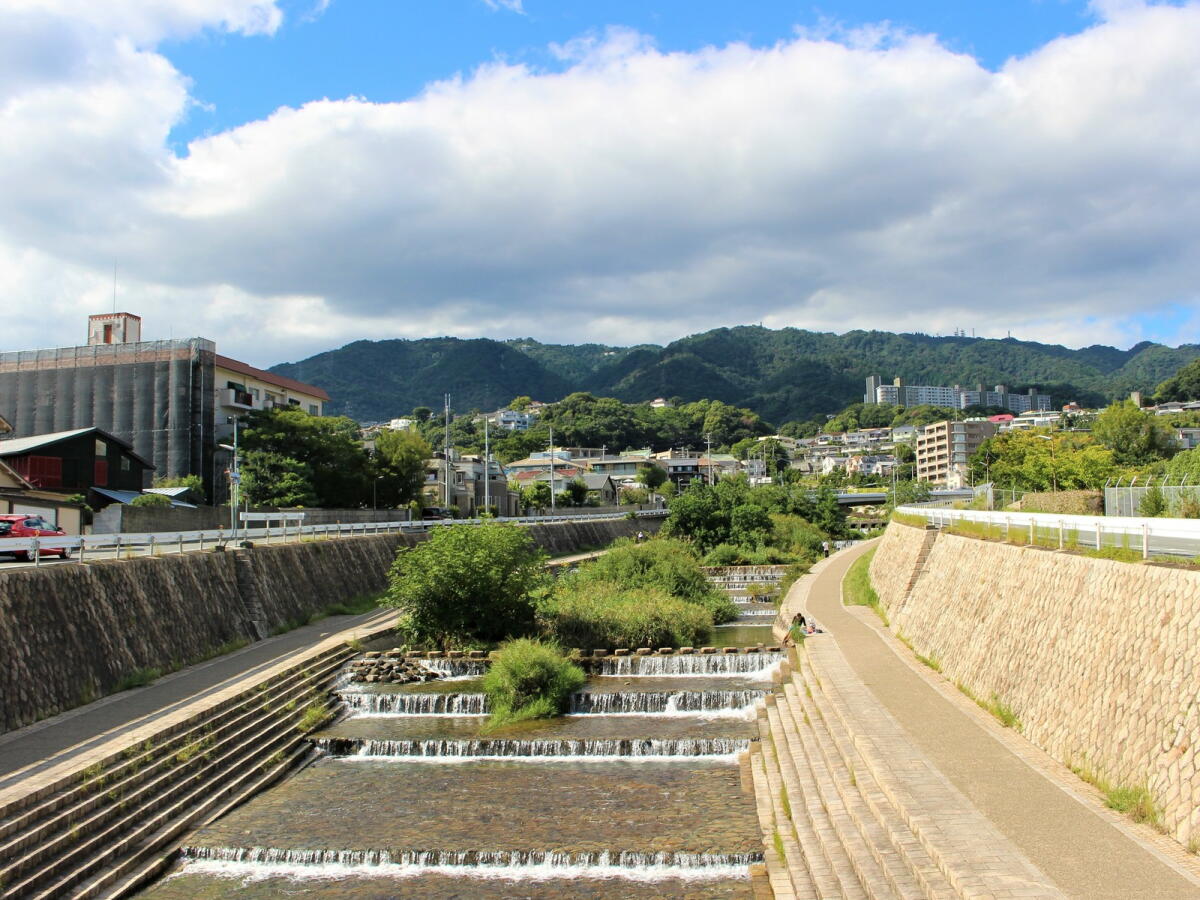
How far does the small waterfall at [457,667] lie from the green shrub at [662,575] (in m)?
11.4

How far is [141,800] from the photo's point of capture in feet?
52.0

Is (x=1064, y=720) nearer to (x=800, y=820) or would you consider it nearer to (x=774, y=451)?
(x=800, y=820)

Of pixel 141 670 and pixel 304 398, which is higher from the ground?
pixel 304 398

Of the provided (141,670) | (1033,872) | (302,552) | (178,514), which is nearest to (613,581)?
(302,552)

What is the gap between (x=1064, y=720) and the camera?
520 inches

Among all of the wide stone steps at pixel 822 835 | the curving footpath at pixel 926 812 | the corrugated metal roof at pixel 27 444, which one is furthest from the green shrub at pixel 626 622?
the corrugated metal roof at pixel 27 444

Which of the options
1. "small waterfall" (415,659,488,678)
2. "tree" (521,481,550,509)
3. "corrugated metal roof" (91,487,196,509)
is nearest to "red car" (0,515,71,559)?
"small waterfall" (415,659,488,678)

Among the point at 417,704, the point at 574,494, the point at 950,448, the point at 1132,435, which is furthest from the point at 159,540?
the point at 950,448

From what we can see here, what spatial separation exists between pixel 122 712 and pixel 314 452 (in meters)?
41.0

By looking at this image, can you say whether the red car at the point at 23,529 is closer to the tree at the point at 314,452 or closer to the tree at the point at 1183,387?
the tree at the point at 314,452

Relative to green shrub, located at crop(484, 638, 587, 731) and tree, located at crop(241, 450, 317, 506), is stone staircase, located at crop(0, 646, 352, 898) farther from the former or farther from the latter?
tree, located at crop(241, 450, 317, 506)

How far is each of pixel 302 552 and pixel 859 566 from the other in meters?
28.4

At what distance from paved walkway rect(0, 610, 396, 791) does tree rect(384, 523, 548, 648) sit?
3.63m

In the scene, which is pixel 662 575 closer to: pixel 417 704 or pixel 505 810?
pixel 417 704
